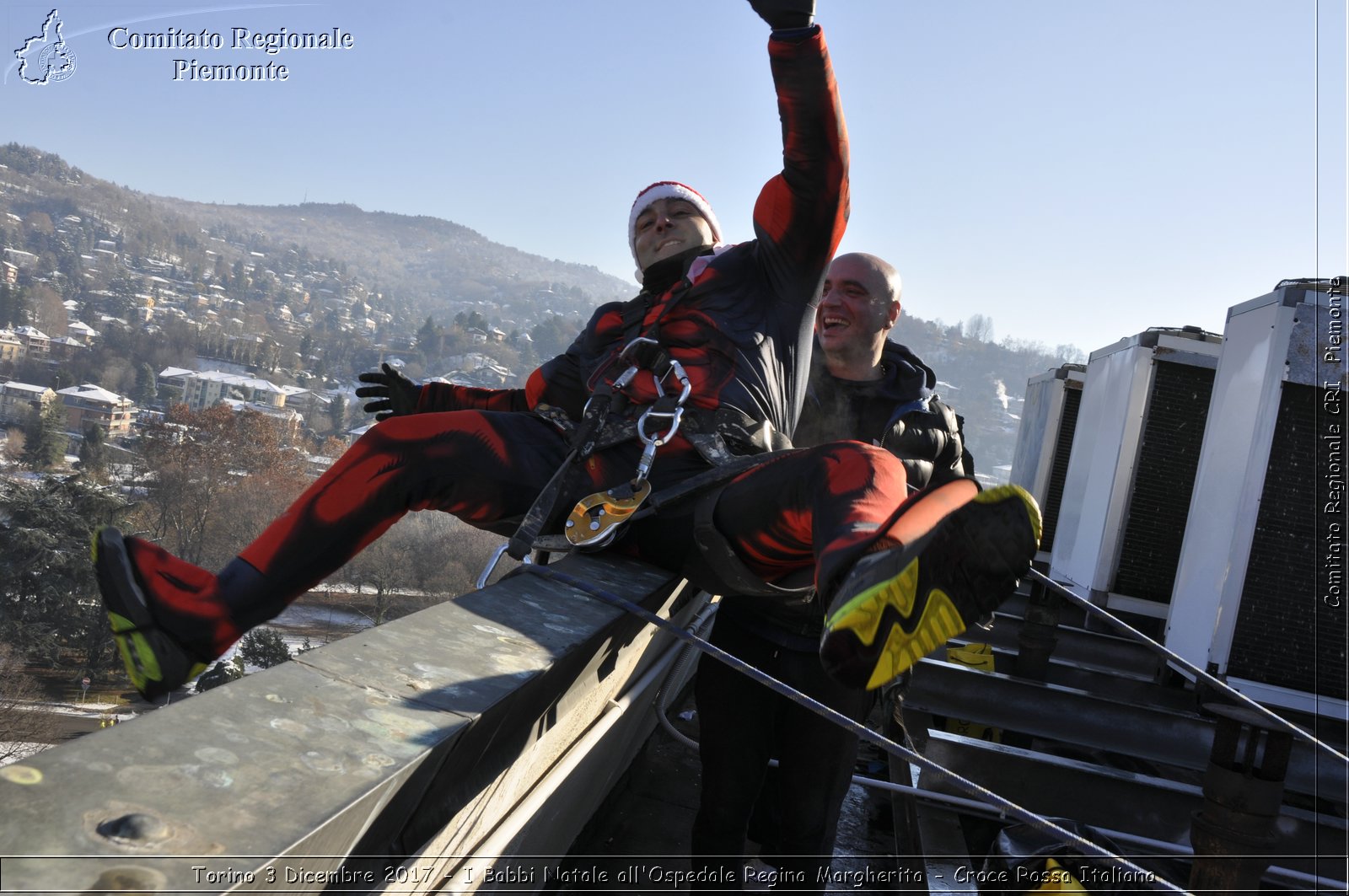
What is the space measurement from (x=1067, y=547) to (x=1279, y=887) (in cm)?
597

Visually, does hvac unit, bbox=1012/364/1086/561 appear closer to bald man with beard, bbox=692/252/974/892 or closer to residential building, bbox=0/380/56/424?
bald man with beard, bbox=692/252/974/892

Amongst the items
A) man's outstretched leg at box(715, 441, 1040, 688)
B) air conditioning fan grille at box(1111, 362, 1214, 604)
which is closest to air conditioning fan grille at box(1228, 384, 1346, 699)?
air conditioning fan grille at box(1111, 362, 1214, 604)

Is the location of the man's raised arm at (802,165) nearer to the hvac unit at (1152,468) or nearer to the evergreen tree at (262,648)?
the hvac unit at (1152,468)

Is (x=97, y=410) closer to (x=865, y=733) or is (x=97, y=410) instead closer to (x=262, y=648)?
(x=262, y=648)

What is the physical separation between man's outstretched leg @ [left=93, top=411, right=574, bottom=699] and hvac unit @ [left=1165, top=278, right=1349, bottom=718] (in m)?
3.82

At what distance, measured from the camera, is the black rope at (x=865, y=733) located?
211cm

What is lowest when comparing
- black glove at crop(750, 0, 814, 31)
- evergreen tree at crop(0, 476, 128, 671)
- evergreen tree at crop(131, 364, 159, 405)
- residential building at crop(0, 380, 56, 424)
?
evergreen tree at crop(0, 476, 128, 671)

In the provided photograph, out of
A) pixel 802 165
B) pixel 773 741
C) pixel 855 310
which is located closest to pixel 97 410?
pixel 855 310

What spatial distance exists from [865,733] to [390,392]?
8.13ft

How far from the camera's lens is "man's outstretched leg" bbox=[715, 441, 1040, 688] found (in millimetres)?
2062

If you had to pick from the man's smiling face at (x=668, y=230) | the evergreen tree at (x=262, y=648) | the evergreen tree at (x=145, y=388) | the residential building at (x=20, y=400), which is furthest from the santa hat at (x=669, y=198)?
the evergreen tree at (x=145, y=388)

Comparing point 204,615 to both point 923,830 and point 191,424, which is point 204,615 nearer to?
point 923,830

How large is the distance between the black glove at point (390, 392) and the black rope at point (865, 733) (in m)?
1.46

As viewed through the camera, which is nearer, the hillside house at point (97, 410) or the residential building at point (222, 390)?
the hillside house at point (97, 410)
